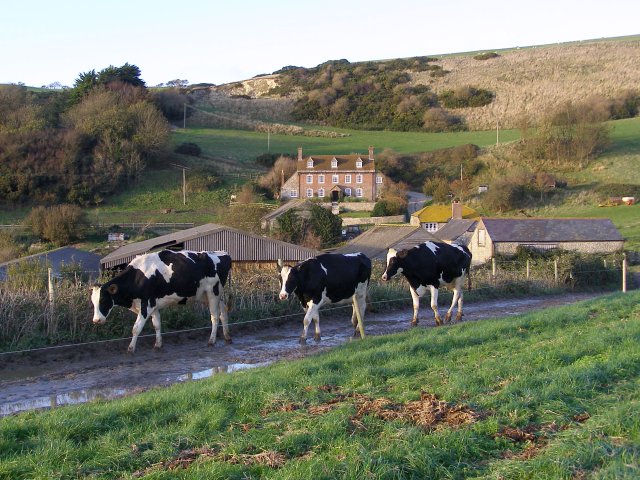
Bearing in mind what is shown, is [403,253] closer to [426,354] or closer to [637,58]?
[426,354]

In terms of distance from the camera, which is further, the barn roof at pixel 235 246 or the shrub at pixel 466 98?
the shrub at pixel 466 98

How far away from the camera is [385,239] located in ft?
146

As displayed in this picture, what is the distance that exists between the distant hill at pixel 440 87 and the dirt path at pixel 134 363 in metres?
84.4

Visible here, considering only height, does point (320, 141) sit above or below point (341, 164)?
above

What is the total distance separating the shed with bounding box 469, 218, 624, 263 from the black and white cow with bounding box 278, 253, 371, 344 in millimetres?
28485

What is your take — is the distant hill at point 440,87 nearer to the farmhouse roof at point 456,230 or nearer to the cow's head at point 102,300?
the farmhouse roof at point 456,230

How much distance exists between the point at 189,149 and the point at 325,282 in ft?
243

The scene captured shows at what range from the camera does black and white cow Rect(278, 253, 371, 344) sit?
1603 cm

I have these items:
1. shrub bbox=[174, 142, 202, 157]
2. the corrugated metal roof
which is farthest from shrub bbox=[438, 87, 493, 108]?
the corrugated metal roof

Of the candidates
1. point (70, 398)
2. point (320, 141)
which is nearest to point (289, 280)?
point (70, 398)

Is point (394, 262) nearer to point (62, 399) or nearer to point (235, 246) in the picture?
point (62, 399)

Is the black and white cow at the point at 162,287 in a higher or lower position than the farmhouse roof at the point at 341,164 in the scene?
lower

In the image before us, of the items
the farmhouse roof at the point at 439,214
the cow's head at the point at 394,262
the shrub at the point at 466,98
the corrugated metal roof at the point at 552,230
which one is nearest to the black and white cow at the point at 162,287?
the cow's head at the point at 394,262

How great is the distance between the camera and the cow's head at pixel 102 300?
14.8 metres
